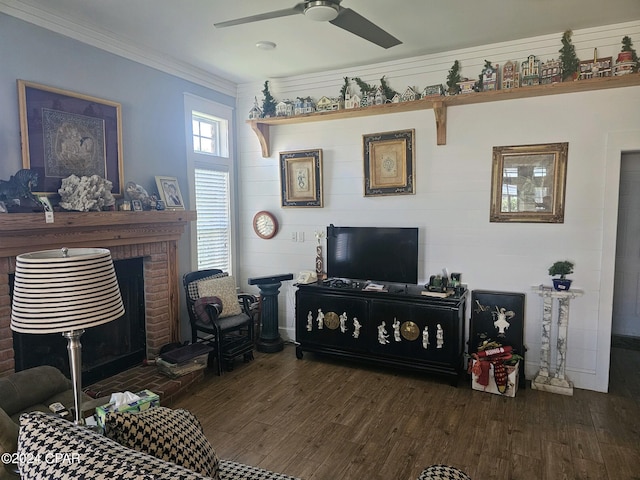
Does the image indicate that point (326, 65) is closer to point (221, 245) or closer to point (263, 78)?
point (263, 78)

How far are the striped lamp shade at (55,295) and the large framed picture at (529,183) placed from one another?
10.9ft

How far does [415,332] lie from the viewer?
376cm

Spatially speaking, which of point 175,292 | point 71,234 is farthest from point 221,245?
point 71,234

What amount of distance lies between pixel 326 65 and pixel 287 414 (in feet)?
10.9

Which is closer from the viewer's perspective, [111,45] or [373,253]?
[111,45]

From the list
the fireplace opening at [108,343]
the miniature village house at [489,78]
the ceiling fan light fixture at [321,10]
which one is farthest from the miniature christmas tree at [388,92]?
the fireplace opening at [108,343]

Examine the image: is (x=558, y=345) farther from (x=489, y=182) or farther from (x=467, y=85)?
(x=467, y=85)

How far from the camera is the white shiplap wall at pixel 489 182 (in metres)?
3.41

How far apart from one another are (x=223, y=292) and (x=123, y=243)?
1099mm

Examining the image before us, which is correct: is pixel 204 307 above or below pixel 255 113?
below

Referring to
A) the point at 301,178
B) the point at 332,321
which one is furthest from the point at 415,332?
the point at 301,178

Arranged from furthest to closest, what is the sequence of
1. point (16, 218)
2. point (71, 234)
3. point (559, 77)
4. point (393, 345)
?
point (393, 345) → point (559, 77) → point (71, 234) → point (16, 218)

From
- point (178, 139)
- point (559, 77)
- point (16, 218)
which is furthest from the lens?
point (178, 139)

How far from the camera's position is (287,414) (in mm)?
3162
